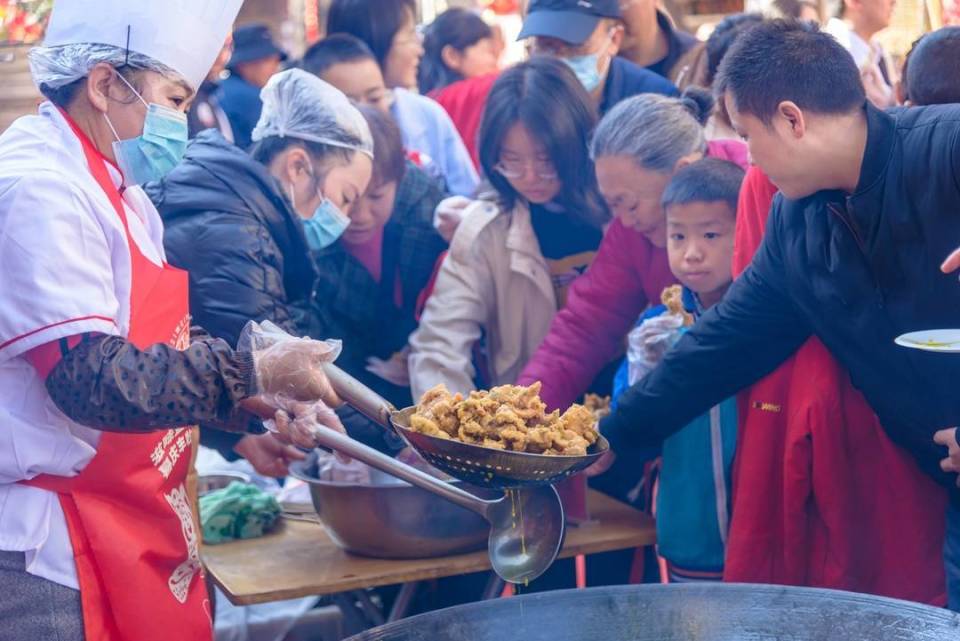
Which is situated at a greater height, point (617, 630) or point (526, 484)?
point (526, 484)

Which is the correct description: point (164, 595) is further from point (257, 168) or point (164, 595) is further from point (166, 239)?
point (257, 168)

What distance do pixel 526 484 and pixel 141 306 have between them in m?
0.70

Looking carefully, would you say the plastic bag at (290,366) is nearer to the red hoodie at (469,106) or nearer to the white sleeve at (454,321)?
the white sleeve at (454,321)

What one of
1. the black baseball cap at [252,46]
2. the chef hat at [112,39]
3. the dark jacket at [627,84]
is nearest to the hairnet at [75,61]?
the chef hat at [112,39]

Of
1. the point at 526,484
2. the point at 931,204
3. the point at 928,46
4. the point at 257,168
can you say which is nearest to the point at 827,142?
the point at 931,204

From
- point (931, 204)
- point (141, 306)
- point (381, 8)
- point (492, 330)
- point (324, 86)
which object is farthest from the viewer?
point (381, 8)

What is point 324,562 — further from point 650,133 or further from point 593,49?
point 593,49

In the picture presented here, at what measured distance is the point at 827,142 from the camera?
2.18 metres

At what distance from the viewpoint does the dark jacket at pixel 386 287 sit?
3.33 metres

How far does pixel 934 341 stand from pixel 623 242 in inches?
51.5

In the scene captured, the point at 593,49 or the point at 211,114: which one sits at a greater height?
the point at 593,49

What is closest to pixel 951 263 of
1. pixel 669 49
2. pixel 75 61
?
pixel 75 61

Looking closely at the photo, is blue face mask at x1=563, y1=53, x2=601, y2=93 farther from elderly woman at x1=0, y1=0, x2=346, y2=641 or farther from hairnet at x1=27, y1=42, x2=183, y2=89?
hairnet at x1=27, y1=42, x2=183, y2=89

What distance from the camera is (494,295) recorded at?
3318mm
